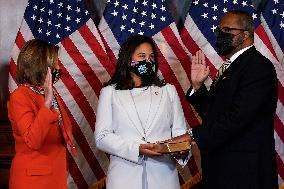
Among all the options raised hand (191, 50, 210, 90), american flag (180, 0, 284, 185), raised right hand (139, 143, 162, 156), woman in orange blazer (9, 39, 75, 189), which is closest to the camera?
woman in orange blazer (9, 39, 75, 189)

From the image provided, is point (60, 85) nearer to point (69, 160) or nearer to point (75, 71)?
point (75, 71)

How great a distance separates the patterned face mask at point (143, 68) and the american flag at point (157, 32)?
3.96ft

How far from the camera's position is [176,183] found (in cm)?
304

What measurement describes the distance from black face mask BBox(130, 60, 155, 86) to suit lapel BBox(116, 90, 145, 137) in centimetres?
13

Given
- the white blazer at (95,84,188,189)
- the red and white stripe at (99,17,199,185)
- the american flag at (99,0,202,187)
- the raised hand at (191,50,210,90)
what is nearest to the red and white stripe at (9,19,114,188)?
the american flag at (99,0,202,187)

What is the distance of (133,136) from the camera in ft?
9.79

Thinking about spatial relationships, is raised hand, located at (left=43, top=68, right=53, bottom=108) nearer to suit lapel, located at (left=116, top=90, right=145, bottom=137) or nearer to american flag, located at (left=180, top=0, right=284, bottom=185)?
suit lapel, located at (left=116, top=90, right=145, bottom=137)

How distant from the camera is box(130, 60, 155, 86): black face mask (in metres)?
3.10

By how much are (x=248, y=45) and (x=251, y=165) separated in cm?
67

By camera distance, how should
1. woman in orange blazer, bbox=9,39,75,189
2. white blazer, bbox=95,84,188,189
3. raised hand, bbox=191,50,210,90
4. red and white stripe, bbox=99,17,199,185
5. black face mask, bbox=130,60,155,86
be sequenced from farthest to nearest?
1. red and white stripe, bbox=99,17,199,185
2. raised hand, bbox=191,50,210,90
3. black face mask, bbox=130,60,155,86
4. white blazer, bbox=95,84,188,189
5. woman in orange blazer, bbox=9,39,75,189

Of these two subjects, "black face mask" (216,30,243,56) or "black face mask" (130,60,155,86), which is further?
"black face mask" (130,60,155,86)

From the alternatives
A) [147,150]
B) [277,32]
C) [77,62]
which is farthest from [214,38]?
[147,150]

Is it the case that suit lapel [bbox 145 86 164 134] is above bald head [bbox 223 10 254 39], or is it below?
below

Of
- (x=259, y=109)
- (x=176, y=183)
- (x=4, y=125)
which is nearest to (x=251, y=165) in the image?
(x=259, y=109)
